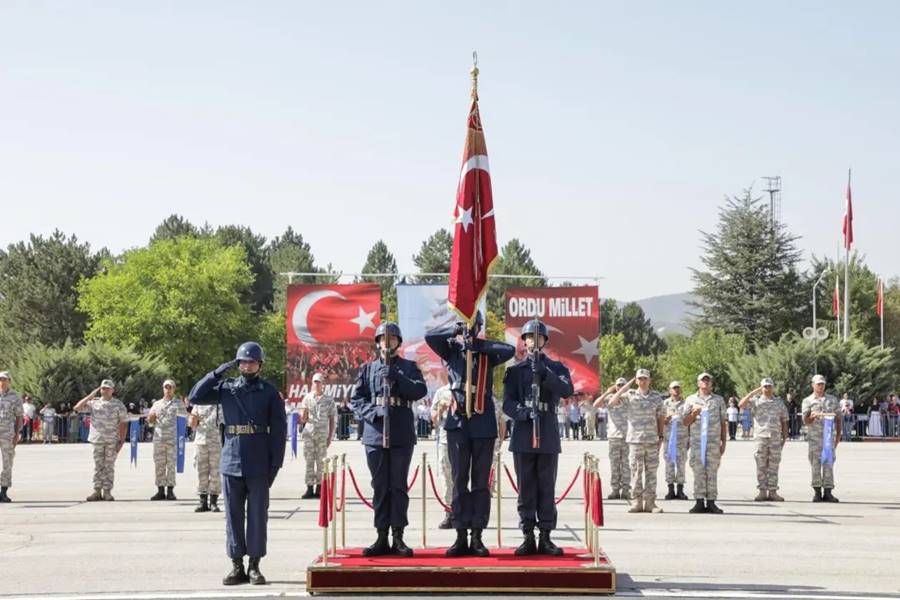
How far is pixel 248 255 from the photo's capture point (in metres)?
122

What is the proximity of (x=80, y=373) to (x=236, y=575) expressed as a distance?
159ft

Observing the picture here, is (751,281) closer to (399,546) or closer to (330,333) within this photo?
(330,333)

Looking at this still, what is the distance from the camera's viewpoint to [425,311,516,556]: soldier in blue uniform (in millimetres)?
12594

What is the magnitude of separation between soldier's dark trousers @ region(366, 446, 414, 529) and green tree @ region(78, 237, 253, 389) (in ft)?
239

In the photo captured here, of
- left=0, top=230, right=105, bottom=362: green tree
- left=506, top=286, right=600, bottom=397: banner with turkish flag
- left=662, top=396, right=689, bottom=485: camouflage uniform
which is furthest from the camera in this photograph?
left=0, top=230, right=105, bottom=362: green tree

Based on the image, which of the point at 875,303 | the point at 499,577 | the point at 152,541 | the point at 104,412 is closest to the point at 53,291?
the point at 875,303

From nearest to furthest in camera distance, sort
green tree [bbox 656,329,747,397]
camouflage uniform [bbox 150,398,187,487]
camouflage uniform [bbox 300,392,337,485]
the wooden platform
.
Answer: the wooden platform < camouflage uniform [bbox 150,398,187,487] < camouflage uniform [bbox 300,392,337,485] < green tree [bbox 656,329,747,397]

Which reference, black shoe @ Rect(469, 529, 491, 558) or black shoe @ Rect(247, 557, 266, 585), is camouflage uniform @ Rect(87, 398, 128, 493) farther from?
black shoe @ Rect(469, 529, 491, 558)

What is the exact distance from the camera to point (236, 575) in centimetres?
1257

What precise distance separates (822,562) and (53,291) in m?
81.4

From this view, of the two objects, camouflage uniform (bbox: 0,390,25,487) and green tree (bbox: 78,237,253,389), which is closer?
camouflage uniform (bbox: 0,390,25,487)

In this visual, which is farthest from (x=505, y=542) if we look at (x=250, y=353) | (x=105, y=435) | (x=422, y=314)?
(x=422, y=314)

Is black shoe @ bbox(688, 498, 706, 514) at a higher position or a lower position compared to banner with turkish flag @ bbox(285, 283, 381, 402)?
lower

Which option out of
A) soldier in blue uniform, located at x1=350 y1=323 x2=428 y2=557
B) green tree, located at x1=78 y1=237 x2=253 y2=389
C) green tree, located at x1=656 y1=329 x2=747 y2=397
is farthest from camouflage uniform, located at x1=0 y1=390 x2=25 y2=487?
green tree, located at x1=78 y1=237 x2=253 y2=389
